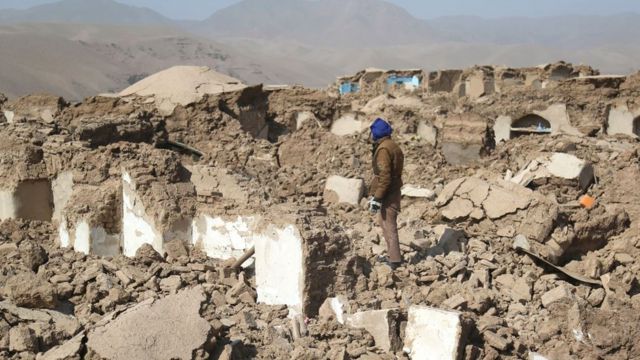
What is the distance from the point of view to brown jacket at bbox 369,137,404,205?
18.3 ft

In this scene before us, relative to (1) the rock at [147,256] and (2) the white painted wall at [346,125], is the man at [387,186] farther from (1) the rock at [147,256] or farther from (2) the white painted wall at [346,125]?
(2) the white painted wall at [346,125]

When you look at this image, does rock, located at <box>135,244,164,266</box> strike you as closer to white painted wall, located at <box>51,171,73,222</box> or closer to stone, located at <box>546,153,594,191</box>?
white painted wall, located at <box>51,171,73,222</box>

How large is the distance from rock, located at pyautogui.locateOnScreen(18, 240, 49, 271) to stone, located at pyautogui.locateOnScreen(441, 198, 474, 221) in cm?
409

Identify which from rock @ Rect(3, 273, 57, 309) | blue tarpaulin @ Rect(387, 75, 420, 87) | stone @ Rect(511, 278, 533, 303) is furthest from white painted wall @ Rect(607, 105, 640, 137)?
rock @ Rect(3, 273, 57, 309)

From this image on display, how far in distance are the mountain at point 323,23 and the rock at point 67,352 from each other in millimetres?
123571

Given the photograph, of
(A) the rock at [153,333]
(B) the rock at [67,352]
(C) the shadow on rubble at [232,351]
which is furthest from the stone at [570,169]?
(B) the rock at [67,352]

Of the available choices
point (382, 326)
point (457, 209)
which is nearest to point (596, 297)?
point (457, 209)

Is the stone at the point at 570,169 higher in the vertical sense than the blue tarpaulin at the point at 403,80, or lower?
lower

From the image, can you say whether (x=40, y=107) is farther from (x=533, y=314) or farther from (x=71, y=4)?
(x=71, y=4)

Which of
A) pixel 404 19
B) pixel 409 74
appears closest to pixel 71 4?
pixel 404 19

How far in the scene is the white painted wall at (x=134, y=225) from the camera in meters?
6.24

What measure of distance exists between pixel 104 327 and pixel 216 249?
231 cm

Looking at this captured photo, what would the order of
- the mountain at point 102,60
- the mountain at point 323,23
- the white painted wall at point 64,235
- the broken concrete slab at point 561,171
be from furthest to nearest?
the mountain at point 323,23 < the mountain at point 102,60 < the broken concrete slab at point 561,171 < the white painted wall at point 64,235

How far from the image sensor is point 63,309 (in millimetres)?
4230
